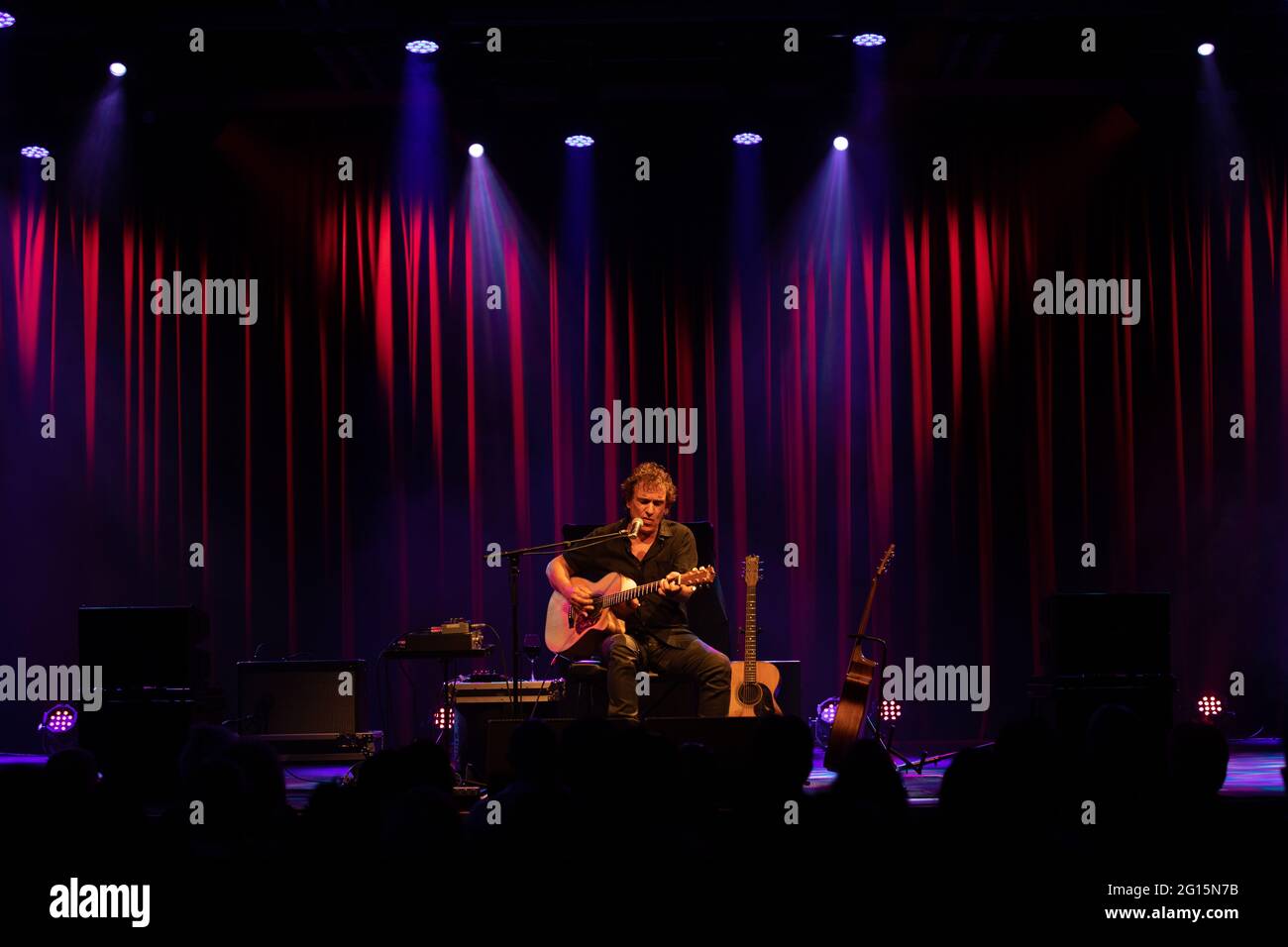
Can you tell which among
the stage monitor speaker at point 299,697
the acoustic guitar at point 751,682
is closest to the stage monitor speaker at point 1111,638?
the acoustic guitar at point 751,682

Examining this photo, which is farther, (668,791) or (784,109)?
(784,109)

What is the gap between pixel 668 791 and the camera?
291cm

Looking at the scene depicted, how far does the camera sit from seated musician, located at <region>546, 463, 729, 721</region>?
646cm

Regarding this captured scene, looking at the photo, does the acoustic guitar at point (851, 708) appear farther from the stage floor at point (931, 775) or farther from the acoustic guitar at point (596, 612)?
the acoustic guitar at point (596, 612)

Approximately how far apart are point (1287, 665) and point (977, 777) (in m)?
6.77

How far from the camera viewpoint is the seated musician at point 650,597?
21.2 ft

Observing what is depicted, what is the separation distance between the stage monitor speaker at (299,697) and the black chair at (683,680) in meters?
1.37

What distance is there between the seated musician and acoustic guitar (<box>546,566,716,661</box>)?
0.05 meters

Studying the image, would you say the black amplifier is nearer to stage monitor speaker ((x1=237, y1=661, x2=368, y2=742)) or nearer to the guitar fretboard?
the guitar fretboard

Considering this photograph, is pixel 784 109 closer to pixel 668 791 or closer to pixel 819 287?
pixel 819 287

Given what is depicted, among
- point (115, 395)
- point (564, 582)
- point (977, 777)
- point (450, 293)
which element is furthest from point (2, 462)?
point (977, 777)

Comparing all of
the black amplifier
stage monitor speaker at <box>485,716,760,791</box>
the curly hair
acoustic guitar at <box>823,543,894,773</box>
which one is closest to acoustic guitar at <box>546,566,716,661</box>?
the black amplifier

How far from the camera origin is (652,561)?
6.83 m

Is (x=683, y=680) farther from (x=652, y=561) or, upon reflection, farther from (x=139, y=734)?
(x=139, y=734)
